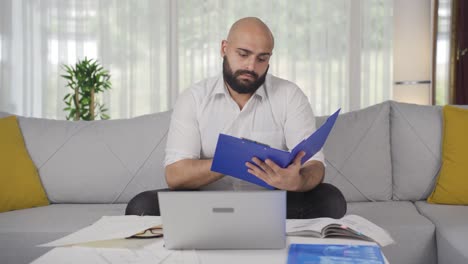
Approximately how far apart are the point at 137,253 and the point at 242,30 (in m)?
1.13

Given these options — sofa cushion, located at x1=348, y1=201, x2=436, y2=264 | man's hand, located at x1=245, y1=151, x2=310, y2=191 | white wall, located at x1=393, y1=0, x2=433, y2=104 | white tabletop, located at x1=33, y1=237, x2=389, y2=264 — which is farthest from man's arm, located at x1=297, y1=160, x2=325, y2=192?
white wall, located at x1=393, y1=0, x2=433, y2=104

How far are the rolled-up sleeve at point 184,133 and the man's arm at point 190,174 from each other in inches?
1.9

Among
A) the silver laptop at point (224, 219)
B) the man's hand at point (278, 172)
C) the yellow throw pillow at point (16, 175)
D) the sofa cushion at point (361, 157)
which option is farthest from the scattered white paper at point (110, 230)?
the sofa cushion at point (361, 157)

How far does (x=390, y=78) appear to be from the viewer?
560 centimetres

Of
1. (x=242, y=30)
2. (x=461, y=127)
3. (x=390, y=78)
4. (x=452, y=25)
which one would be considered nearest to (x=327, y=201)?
(x=242, y=30)

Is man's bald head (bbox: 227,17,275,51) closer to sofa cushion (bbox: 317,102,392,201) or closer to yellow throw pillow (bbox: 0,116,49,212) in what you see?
sofa cushion (bbox: 317,102,392,201)

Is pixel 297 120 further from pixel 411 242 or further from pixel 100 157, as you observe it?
pixel 100 157

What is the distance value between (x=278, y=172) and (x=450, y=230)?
0.72 metres

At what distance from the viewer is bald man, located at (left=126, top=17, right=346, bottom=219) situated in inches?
83.9

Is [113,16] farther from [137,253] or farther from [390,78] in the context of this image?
[137,253]

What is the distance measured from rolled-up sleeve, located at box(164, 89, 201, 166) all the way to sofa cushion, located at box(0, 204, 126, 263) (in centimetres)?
37

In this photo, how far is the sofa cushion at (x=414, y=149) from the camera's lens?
262cm

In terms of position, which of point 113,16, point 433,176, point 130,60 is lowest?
A: point 433,176

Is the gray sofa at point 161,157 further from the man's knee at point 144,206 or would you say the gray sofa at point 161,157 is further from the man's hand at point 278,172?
the man's hand at point 278,172
